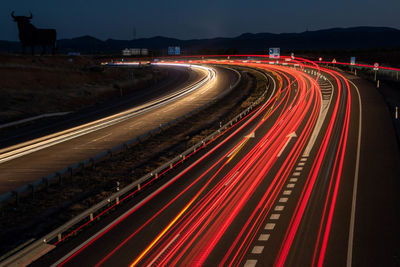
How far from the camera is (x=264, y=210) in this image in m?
16.0

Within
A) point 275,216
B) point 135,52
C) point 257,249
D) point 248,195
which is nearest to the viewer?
point 257,249

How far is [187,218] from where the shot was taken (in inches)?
601

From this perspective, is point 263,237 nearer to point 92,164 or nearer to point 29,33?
point 92,164

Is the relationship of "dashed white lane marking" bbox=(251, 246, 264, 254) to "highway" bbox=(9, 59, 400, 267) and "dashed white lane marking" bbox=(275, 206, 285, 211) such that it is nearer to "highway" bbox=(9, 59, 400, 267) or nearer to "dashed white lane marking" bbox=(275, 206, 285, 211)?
"highway" bbox=(9, 59, 400, 267)

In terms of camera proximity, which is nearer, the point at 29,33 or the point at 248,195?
the point at 248,195

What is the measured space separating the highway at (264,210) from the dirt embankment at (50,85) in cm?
2799

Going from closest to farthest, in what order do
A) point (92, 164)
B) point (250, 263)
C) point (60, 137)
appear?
1. point (250, 263)
2. point (92, 164)
3. point (60, 137)

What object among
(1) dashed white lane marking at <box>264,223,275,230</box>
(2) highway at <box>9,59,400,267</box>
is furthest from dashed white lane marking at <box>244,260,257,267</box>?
(1) dashed white lane marking at <box>264,223,275,230</box>

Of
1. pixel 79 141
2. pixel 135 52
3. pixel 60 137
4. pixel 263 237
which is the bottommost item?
pixel 79 141

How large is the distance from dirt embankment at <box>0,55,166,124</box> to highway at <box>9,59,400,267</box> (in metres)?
28.0

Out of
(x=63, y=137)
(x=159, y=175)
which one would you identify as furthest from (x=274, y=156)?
(x=63, y=137)

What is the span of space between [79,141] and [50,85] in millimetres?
31646

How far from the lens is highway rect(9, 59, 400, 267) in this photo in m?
12.2

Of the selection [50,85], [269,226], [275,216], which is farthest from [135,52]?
[269,226]
